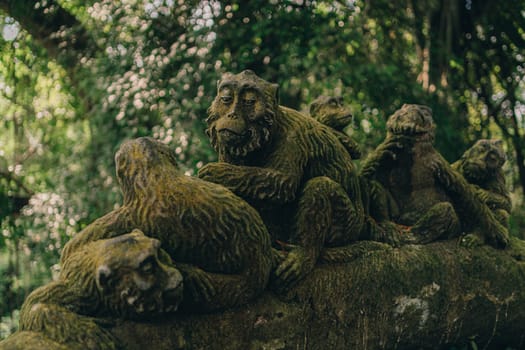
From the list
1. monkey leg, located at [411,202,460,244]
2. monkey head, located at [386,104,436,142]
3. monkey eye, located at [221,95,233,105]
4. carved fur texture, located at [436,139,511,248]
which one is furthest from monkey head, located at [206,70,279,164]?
carved fur texture, located at [436,139,511,248]

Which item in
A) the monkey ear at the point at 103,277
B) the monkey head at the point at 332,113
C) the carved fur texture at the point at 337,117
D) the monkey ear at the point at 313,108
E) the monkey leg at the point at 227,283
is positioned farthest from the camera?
the monkey ear at the point at 313,108

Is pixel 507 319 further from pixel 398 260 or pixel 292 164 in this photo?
pixel 292 164

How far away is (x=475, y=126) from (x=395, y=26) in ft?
6.82

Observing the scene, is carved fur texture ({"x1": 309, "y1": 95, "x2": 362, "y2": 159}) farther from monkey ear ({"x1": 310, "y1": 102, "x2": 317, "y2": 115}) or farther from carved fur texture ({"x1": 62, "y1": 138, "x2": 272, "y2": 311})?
carved fur texture ({"x1": 62, "y1": 138, "x2": 272, "y2": 311})

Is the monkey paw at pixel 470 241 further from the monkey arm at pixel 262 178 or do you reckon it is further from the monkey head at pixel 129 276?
the monkey head at pixel 129 276

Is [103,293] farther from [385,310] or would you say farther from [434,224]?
[434,224]

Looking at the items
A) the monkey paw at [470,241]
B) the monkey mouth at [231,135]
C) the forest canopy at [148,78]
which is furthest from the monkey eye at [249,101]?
the forest canopy at [148,78]

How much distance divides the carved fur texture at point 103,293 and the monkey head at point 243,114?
894 mm

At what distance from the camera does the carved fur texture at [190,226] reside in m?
2.97

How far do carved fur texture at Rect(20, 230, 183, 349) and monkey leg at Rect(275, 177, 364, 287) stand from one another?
2.73 ft

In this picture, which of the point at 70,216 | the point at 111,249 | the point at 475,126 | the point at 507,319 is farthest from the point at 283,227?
the point at 475,126

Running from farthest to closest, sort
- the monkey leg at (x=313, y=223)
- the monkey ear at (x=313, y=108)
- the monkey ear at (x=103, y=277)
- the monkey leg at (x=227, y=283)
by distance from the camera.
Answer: the monkey ear at (x=313, y=108) < the monkey leg at (x=313, y=223) < the monkey leg at (x=227, y=283) < the monkey ear at (x=103, y=277)

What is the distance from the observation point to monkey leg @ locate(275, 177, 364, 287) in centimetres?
342

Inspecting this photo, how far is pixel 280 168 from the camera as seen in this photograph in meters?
3.49
